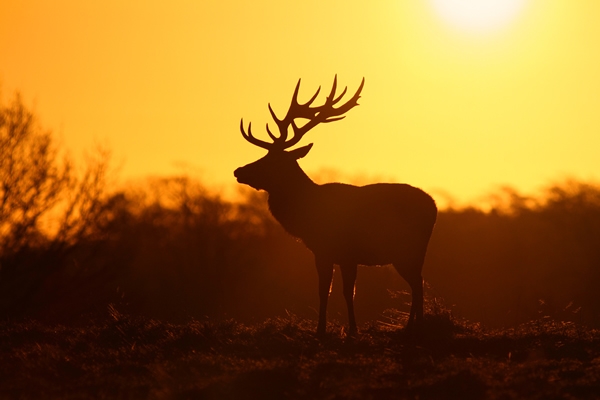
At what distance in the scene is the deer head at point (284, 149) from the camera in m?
15.3

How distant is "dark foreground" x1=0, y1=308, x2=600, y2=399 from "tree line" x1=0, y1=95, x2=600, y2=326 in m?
2.60

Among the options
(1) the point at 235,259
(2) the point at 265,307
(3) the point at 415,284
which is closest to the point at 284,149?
(3) the point at 415,284

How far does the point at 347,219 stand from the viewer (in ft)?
→ 48.3

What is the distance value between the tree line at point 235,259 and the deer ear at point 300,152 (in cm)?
292

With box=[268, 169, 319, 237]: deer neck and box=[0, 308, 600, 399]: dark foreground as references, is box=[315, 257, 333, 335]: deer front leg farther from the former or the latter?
box=[268, 169, 319, 237]: deer neck

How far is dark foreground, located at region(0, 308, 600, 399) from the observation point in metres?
10.1

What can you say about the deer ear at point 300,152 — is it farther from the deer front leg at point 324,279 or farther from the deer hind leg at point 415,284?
the deer hind leg at point 415,284

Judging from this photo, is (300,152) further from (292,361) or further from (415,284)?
(292,361)

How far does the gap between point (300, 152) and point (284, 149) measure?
397 mm

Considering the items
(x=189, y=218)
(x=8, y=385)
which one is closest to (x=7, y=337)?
(x=8, y=385)

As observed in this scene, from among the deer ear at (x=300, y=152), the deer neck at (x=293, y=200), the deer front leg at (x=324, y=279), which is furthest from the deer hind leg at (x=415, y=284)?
the deer ear at (x=300, y=152)

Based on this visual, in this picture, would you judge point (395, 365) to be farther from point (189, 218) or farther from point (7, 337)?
point (189, 218)

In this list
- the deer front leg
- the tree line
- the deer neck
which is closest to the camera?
the deer front leg

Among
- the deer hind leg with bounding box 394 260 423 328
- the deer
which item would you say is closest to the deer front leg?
the deer
